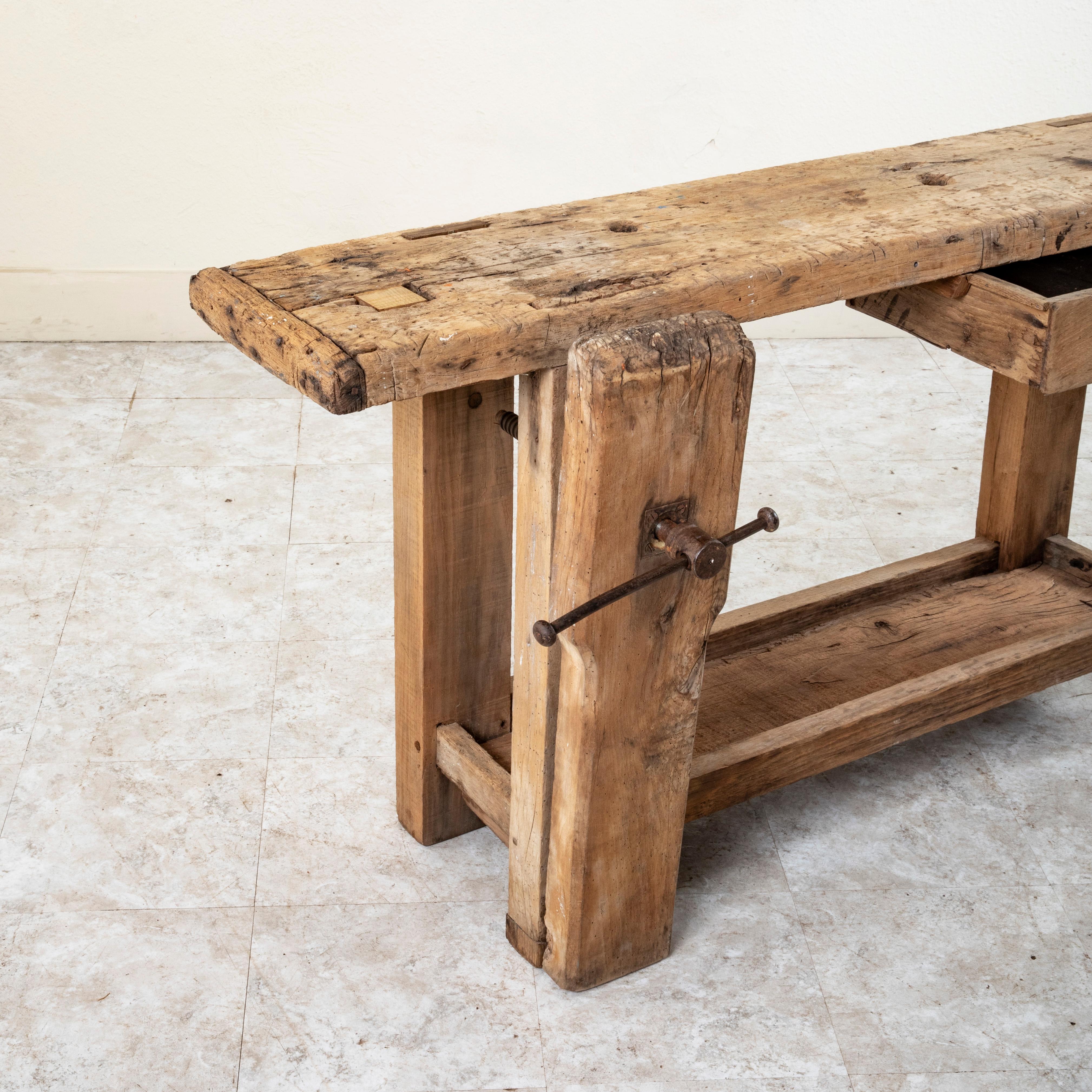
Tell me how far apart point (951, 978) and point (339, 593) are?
5.46 ft

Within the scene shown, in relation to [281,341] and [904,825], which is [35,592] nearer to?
[281,341]

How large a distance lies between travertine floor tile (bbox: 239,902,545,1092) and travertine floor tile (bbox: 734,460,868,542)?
5.15 ft

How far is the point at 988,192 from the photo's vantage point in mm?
2309

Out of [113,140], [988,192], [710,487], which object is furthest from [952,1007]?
[113,140]

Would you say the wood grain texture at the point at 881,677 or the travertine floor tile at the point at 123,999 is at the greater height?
the wood grain texture at the point at 881,677

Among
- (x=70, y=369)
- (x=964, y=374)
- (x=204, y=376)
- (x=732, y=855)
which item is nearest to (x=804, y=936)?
(x=732, y=855)

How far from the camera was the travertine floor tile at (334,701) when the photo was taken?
2.84 meters

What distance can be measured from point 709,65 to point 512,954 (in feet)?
10.3

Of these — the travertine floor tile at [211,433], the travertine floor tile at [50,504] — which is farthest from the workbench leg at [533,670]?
the travertine floor tile at [211,433]

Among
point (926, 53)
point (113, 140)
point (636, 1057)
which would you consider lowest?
point (636, 1057)

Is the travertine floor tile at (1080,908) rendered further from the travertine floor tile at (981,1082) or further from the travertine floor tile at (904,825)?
the travertine floor tile at (981,1082)

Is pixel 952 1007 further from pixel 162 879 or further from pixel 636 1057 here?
pixel 162 879

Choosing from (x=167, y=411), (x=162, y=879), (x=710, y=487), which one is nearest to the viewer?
(x=710, y=487)

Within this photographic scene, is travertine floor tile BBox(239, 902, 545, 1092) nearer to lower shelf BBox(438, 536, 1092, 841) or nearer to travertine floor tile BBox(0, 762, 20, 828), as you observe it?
lower shelf BBox(438, 536, 1092, 841)
